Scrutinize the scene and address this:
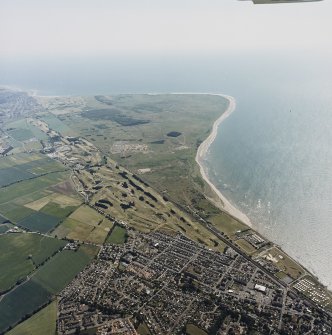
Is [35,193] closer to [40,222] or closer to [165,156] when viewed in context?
[40,222]

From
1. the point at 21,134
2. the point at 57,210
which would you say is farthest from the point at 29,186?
the point at 21,134

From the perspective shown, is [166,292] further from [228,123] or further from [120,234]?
[228,123]

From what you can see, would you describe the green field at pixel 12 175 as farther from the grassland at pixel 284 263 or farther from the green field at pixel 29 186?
the grassland at pixel 284 263

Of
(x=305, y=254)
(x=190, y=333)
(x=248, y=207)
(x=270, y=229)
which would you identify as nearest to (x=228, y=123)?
(x=248, y=207)

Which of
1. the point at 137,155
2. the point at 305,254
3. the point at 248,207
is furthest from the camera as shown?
the point at 137,155

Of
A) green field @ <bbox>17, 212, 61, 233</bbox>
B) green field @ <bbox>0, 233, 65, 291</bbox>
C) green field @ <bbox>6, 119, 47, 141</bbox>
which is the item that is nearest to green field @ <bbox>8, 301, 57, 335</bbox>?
green field @ <bbox>0, 233, 65, 291</bbox>

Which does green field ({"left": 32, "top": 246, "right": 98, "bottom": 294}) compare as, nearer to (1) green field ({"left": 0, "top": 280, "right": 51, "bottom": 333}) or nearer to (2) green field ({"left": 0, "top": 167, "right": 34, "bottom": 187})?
(1) green field ({"left": 0, "top": 280, "right": 51, "bottom": 333})

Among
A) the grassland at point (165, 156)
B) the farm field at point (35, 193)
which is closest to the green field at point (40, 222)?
the farm field at point (35, 193)
